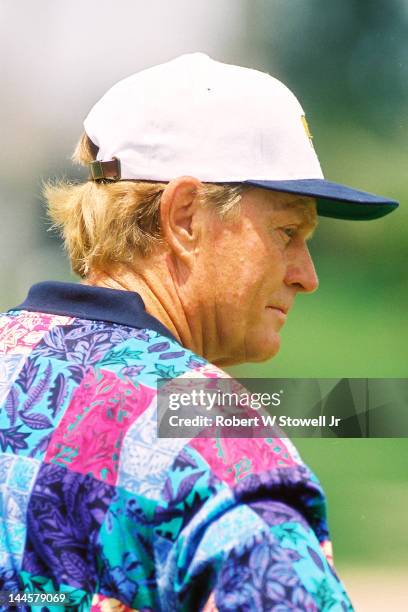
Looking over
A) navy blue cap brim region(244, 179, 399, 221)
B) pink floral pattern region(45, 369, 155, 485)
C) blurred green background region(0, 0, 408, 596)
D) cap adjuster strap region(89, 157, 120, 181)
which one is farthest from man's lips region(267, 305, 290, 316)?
blurred green background region(0, 0, 408, 596)

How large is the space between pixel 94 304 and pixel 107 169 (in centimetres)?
20

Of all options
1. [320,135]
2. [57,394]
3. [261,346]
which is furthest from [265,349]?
[320,135]

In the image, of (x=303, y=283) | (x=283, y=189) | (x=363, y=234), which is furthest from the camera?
(x=363, y=234)

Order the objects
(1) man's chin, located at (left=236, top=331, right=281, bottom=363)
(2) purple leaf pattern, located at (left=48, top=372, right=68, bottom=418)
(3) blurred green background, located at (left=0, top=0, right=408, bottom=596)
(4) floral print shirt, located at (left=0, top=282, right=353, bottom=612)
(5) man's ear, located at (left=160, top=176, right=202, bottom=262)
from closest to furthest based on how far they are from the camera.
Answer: (4) floral print shirt, located at (left=0, top=282, right=353, bottom=612) → (2) purple leaf pattern, located at (left=48, top=372, right=68, bottom=418) → (5) man's ear, located at (left=160, top=176, right=202, bottom=262) → (1) man's chin, located at (left=236, top=331, right=281, bottom=363) → (3) blurred green background, located at (left=0, top=0, right=408, bottom=596)

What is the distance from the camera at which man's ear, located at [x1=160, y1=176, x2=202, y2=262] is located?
3.55ft

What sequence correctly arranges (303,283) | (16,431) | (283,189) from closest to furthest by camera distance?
(16,431)
(283,189)
(303,283)

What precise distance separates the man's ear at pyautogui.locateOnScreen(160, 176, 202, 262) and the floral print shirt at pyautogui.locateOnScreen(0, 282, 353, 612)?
0.64ft

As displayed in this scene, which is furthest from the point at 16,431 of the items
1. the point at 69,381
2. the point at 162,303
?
the point at 162,303

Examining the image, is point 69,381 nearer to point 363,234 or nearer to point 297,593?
point 297,593

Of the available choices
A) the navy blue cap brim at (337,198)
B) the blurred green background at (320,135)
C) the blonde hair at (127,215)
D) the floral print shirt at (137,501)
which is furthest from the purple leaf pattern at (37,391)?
the blurred green background at (320,135)

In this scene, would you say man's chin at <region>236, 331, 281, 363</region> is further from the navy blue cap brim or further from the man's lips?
the navy blue cap brim

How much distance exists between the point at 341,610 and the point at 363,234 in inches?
107

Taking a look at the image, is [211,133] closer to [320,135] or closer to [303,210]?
[303,210]

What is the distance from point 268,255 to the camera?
113cm
